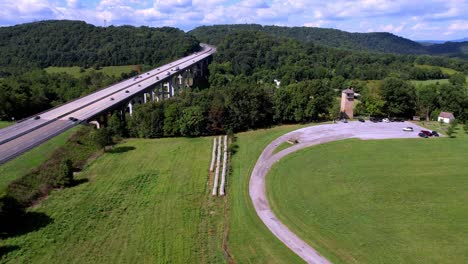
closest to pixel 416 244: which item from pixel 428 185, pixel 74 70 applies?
pixel 428 185

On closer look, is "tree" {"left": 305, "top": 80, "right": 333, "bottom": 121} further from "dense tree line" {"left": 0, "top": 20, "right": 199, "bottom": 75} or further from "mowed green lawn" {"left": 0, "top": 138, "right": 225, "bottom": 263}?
"dense tree line" {"left": 0, "top": 20, "right": 199, "bottom": 75}

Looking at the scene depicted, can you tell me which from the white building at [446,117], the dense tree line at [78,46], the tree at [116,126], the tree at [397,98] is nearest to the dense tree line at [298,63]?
the dense tree line at [78,46]

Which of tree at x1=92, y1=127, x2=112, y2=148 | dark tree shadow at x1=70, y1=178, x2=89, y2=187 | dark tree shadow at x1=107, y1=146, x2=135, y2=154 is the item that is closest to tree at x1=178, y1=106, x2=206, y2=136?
dark tree shadow at x1=107, y1=146, x2=135, y2=154

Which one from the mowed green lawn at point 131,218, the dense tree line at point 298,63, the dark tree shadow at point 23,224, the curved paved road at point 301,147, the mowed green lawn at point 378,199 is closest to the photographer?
the mowed green lawn at point 131,218

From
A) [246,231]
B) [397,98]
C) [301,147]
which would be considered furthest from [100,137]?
[397,98]

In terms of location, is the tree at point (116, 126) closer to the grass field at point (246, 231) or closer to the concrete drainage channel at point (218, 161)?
the concrete drainage channel at point (218, 161)
